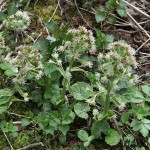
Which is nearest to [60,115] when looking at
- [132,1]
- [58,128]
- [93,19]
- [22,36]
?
[58,128]

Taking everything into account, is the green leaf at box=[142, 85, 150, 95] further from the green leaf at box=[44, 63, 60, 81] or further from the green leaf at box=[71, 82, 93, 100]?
the green leaf at box=[44, 63, 60, 81]

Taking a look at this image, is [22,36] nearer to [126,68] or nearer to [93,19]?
[93,19]

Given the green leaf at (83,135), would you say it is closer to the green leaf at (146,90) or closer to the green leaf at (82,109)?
the green leaf at (82,109)

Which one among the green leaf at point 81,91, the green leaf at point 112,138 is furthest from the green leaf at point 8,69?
the green leaf at point 112,138

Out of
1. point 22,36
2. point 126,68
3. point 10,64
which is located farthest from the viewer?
point 22,36

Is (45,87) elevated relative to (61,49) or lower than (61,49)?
lower
